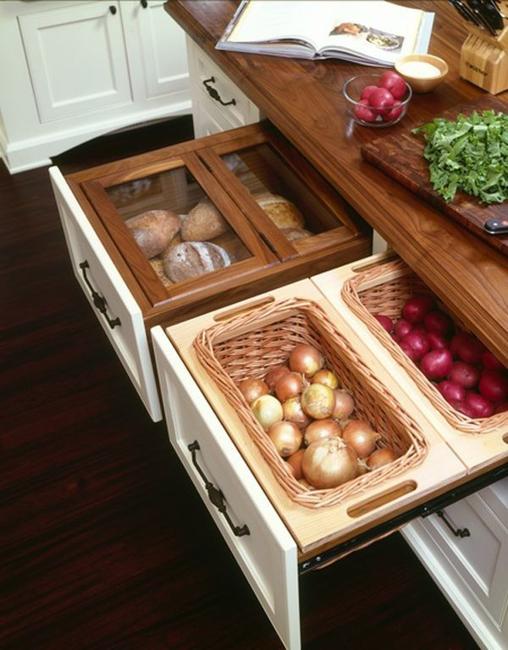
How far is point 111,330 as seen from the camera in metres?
1.61

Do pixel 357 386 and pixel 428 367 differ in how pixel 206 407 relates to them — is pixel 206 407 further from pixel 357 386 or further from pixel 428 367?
pixel 428 367

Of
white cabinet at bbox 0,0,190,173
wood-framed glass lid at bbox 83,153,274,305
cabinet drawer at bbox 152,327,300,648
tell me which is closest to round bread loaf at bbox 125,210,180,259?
wood-framed glass lid at bbox 83,153,274,305

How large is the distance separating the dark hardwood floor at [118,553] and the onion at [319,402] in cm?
54

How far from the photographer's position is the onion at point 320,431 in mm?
1211

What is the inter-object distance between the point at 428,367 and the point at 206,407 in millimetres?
373

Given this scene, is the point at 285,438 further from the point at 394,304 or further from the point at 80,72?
the point at 80,72

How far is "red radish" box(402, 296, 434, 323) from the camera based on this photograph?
1.39 metres

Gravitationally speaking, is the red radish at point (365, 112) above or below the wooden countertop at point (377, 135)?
above

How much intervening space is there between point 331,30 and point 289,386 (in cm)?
89

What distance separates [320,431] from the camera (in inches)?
47.8

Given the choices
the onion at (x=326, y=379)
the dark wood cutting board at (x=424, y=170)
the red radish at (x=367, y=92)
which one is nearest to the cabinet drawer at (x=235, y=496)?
the onion at (x=326, y=379)

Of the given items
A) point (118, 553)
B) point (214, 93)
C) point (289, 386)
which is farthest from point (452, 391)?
point (214, 93)

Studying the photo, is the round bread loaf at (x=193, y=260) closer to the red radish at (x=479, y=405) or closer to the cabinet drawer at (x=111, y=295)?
the cabinet drawer at (x=111, y=295)

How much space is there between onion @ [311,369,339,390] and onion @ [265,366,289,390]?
5cm
